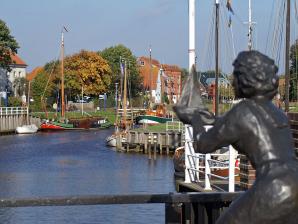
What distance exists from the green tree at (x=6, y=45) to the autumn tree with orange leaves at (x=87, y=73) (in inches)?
956

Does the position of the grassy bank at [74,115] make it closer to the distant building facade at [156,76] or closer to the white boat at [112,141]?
the distant building facade at [156,76]

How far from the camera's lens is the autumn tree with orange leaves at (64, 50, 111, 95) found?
338ft

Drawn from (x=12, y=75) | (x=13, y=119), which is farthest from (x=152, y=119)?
(x=12, y=75)

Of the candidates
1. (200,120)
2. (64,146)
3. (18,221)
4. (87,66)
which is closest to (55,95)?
(87,66)

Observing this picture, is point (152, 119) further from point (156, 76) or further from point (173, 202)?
point (156, 76)

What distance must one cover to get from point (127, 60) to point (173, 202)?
358ft

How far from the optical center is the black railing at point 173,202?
18.2 feet

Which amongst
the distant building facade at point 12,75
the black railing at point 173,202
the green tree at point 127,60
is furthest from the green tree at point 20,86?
the black railing at point 173,202

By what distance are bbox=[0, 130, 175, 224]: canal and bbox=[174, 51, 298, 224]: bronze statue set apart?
1484 cm

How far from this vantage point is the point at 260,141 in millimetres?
4000

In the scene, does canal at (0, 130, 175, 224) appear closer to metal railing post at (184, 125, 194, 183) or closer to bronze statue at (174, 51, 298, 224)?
metal railing post at (184, 125, 194, 183)

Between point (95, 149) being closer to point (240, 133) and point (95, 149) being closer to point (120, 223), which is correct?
point (120, 223)

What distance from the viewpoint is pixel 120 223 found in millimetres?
19422

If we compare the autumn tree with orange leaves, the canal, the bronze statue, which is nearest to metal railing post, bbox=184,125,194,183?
the canal
